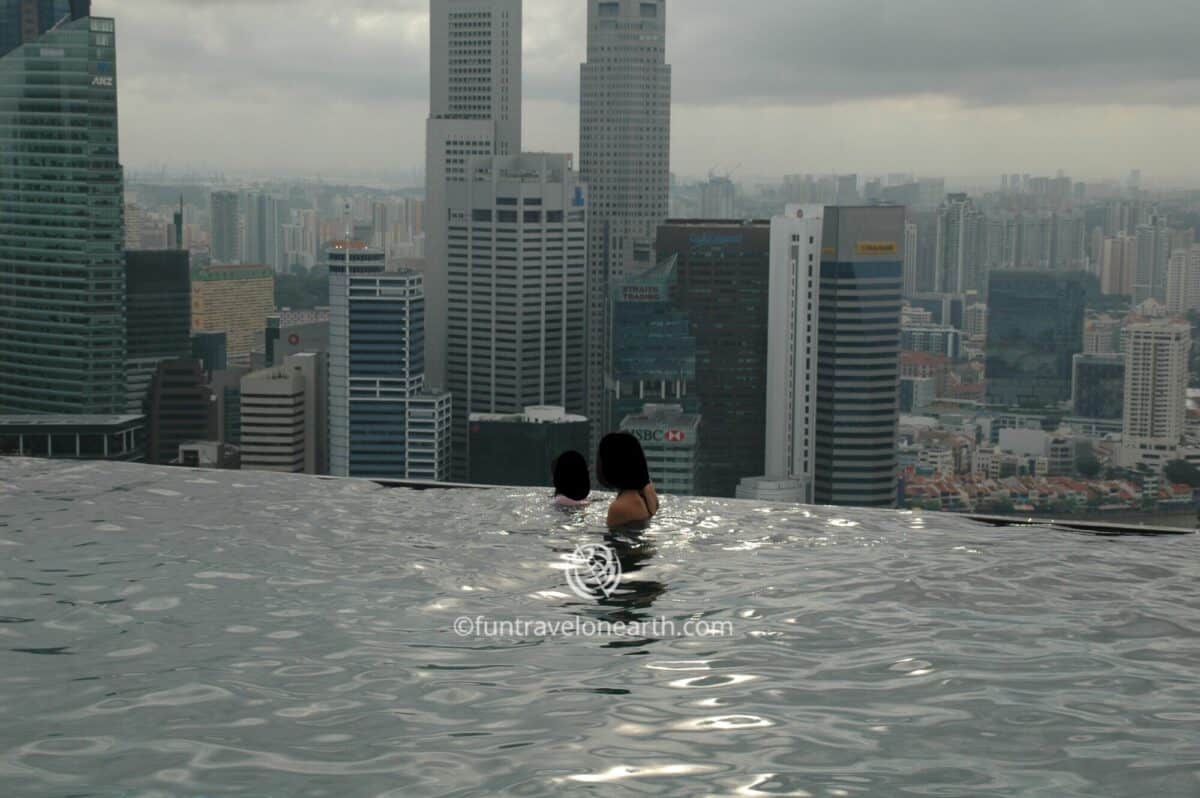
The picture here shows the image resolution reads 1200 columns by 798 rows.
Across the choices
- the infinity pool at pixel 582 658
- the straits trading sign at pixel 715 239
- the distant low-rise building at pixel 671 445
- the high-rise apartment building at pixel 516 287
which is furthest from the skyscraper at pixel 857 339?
the infinity pool at pixel 582 658

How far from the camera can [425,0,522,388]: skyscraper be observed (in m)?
52.7

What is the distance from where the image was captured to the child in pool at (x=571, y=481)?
212 inches

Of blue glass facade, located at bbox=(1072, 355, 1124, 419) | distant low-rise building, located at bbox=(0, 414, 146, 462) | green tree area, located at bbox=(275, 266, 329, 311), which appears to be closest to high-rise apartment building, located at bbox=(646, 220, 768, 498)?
blue glass facade, located at bbox=(1072, 355, 1124, 419)

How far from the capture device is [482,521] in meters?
5.23

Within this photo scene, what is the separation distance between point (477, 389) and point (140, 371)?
10638mm

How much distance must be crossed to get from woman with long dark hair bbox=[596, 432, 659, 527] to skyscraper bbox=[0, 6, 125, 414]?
33.4 meters

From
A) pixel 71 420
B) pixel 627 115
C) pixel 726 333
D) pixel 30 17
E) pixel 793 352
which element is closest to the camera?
pixel 71 420

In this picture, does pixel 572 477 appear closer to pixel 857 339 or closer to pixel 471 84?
pixel 857 339

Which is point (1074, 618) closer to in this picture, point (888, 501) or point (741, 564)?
point (741, 564)

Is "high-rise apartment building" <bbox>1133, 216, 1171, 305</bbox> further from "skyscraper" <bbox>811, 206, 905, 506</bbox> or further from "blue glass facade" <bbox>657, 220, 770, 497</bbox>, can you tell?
"blue glass facade" <bbox>657, 220, 770, 497</bbox>

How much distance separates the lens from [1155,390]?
28109 millimetres

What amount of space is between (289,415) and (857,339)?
15234 mm

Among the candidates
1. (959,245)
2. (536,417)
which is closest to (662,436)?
(536,417)

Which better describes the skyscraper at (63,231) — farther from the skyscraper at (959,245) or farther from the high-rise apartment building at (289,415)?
the skyscraper at (959,245)
